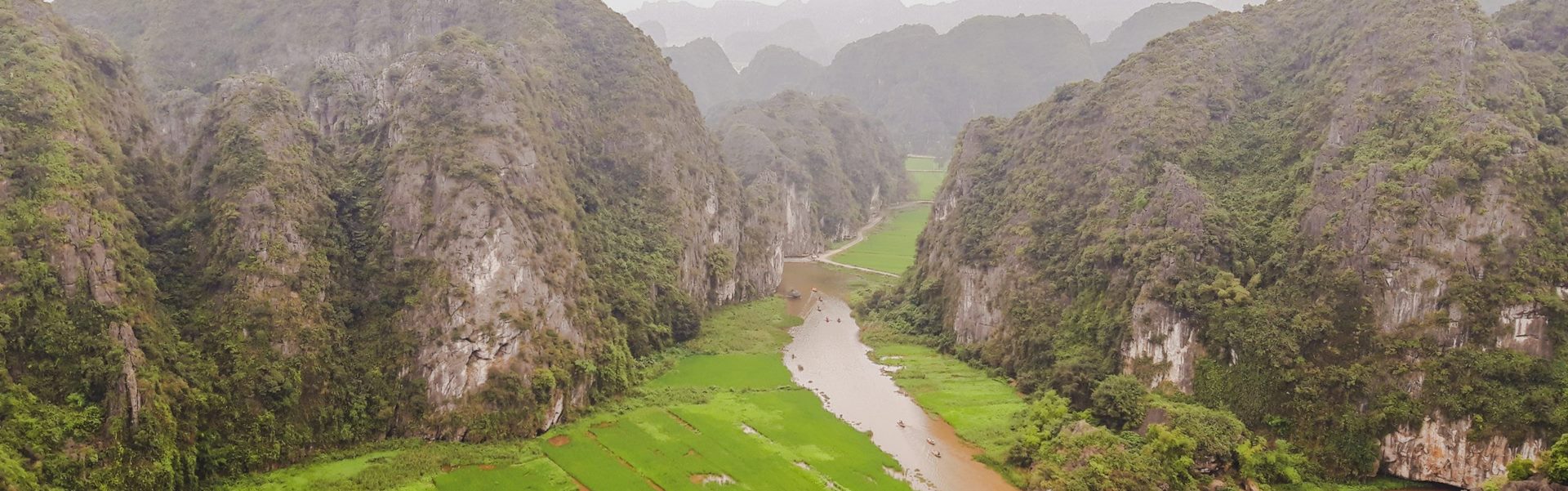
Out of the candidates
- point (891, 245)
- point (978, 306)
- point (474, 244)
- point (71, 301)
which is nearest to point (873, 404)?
point (978, 306)

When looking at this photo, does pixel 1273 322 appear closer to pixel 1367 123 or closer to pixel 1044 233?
pixel 1367 123

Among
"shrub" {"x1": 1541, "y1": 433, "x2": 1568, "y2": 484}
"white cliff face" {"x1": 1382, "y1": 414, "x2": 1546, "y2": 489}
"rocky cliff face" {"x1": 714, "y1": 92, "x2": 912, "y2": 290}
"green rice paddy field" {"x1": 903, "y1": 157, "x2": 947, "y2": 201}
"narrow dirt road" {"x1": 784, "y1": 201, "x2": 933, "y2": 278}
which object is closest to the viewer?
"shrub" {"x1": 1541, "y1": 433, "x2": 1568, "y2": 484}

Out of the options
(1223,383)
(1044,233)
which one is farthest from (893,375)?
(1223,383)

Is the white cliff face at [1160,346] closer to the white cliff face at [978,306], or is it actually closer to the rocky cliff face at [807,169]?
the white cliff face at [978,306]

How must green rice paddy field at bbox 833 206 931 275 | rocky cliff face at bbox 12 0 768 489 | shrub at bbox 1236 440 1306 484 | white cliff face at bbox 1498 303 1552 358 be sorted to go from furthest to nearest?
1. green rice paddy field at bbox 833 206 931 275
2. shrub at bbox 1236 440 1306 484
3. white cliff face at bbox 1498 303 1552 358
4. rocky cliff face at bbox 12 0 768 489

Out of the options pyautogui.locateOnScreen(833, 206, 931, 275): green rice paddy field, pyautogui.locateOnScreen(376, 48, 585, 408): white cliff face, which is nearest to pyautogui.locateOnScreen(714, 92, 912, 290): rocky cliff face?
pyautogui.locateOnScreen(833, 206, 931, 275): green rice paddy field

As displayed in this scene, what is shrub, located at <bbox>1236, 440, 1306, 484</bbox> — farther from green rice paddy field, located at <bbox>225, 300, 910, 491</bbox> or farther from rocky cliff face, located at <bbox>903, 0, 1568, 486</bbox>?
green rice paddy field, located at <bbox>225, 300, 910, 491</bbox>

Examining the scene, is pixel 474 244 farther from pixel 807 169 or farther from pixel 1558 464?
pixel 807 169
